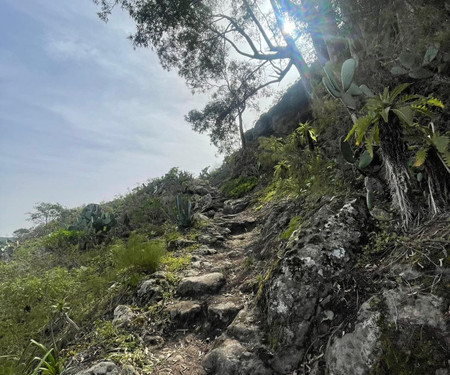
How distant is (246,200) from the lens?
9.84 meters

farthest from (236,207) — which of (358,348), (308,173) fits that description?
→ (358,348)

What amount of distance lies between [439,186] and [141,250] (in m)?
4.41

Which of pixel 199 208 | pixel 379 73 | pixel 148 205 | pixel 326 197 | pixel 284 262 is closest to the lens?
pixel 284 262

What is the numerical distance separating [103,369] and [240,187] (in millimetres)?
9742

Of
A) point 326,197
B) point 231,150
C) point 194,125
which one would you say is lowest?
point 326,197

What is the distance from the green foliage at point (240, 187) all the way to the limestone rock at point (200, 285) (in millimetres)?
7310

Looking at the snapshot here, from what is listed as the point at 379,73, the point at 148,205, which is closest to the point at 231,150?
the point at 148,205

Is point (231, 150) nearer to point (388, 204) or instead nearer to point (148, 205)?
point (148, 205)

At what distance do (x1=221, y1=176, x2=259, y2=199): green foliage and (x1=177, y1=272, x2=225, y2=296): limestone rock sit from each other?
7.31 meters

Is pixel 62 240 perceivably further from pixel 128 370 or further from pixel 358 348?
pixel 358 348

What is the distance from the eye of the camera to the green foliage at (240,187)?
1139cm

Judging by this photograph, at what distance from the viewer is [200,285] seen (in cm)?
397

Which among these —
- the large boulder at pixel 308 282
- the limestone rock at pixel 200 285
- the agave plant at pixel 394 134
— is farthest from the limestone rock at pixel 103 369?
the agave plant at pixel 394 134

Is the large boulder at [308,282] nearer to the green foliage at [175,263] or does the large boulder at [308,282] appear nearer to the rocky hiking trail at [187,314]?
the rocky hiking trail at [187,314]
